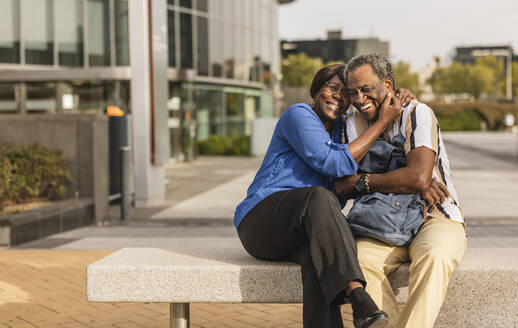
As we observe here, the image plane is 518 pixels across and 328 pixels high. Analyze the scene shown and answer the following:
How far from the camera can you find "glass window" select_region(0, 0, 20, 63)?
18672 millimetres

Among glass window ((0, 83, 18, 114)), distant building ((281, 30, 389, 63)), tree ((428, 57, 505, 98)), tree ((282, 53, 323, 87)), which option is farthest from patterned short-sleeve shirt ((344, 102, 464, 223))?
distant building ((281, 30, 389, 63))

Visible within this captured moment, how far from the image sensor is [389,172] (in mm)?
3711

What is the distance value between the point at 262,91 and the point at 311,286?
28934 mm

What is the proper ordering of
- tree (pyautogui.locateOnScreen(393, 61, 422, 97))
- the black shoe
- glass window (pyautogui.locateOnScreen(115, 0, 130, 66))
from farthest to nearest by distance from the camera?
tree (pyautogui.locateOnScreen(393, 61, 422, 97)) → glass window (pyautogui.locateOnScreen(115, 0, 130, 66)) → the black shoe

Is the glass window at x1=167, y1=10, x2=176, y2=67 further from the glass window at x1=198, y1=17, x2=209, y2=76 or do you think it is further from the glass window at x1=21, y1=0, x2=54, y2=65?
the glass window at x1=21, y1=0, x2=54, y2=65

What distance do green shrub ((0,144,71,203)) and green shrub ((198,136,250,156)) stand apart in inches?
580

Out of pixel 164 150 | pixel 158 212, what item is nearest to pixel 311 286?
pixel 158 212

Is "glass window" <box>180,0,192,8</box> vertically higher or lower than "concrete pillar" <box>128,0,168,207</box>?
higher

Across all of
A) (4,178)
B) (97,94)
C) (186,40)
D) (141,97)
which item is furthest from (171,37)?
(4,178)

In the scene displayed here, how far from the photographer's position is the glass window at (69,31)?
64.1 ft

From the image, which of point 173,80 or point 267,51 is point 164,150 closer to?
point 173,80

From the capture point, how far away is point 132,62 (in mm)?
11242

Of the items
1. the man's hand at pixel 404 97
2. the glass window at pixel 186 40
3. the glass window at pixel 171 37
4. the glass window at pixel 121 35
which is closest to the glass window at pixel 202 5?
the glass window at pixel 186 40

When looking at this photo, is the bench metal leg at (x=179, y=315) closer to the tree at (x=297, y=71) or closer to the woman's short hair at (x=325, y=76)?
the woman's short hair at (x=325, y=76)
